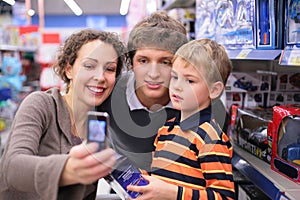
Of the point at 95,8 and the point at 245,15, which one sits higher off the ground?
the point at 95,8

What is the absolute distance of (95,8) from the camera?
14.1 m

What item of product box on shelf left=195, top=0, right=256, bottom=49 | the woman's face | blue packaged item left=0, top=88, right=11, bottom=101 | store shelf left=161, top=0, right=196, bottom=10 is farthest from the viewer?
blue packaged item left=0, top=88, right=11, bottom=101

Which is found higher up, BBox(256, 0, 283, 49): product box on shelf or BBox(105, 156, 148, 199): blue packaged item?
BBox(256, 0, 283, 49): product box on shelf

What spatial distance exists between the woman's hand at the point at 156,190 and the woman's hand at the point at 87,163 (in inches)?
6.8

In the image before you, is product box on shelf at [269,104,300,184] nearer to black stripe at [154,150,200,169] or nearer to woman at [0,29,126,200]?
black stripe at [154,150,200,169]

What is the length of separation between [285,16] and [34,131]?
809 mm

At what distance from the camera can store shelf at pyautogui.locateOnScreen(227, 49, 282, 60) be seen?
109cm

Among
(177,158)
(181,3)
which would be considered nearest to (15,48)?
(181,3)

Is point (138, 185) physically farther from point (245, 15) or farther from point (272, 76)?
Answer: point (272, 76)

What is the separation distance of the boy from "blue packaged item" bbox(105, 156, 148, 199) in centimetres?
2

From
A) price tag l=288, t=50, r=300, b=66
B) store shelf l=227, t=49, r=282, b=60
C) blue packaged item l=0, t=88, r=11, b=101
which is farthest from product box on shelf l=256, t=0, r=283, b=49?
blue packaged item l=0, t=88, r=11, b=101

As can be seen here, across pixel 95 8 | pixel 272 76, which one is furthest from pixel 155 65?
pixel 95 8

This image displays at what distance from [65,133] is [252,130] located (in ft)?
2.53

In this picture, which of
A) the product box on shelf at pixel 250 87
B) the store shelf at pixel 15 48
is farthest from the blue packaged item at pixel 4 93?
the product box on shelf at pixel 250 87
